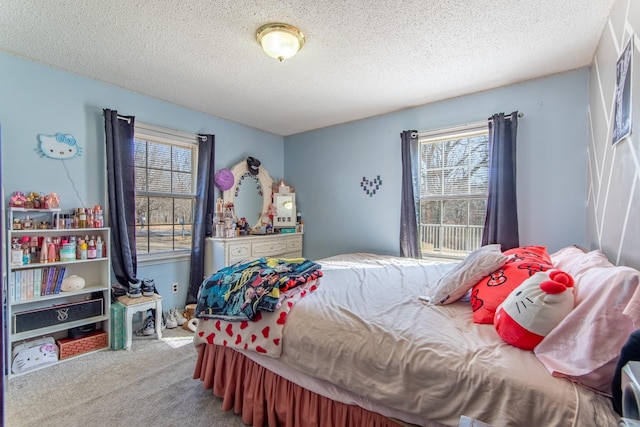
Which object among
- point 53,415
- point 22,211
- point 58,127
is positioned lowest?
point 53,415

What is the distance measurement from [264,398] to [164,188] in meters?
2.50

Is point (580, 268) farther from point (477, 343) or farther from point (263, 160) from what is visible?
point (263, 160)

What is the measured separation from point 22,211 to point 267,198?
2.50 m

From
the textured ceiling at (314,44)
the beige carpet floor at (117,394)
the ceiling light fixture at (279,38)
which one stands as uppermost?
the textured ceiling at (314,44)

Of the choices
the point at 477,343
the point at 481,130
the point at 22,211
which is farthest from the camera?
the point at 481,130

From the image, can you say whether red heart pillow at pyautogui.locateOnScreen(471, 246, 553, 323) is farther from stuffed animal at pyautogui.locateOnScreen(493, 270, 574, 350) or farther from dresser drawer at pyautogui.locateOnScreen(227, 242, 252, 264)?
dresser drawer at pyautogui.locateOnScreen(227, 242, 252, 264)

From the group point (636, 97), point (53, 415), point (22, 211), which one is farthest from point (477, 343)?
point (22, 211)

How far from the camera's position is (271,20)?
69.6 inches

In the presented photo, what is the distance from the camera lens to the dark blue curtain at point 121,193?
2.60 m

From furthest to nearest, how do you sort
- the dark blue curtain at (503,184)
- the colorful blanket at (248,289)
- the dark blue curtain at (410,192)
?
1. the dark blue curtain at (410,192)
2. the dark blue curtain at (503,184)
3. the colorful blanket at (248,289)

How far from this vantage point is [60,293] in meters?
2.24

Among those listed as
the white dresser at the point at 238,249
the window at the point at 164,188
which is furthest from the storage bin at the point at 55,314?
the white dresser at the point at 238,249

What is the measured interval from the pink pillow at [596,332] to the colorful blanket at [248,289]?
120 centimetres

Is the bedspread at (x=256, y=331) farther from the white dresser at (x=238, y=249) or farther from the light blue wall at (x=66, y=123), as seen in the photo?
the light blue wall at (x=66, y=123)
